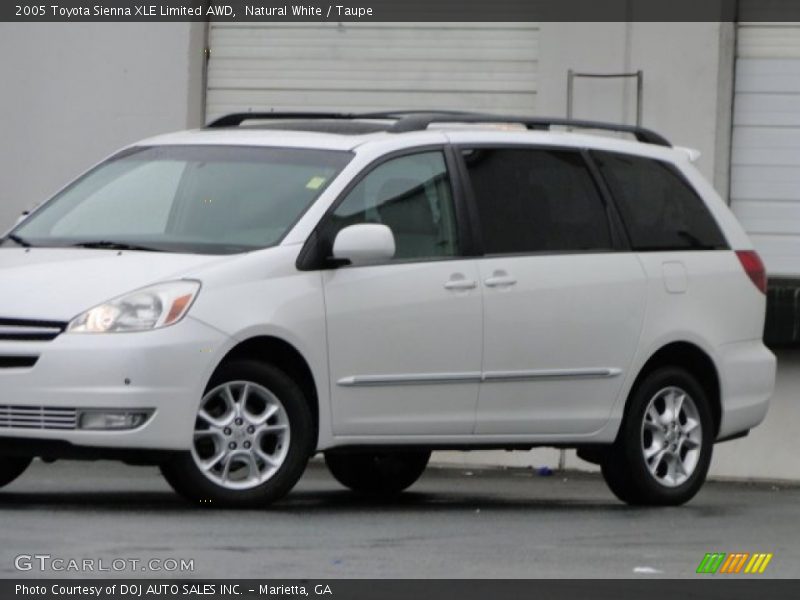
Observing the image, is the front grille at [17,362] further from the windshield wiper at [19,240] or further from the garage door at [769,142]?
the garage door at [769,142]

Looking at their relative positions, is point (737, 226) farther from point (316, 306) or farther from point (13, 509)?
point (13, 509)

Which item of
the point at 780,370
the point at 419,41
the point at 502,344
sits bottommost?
the point at 780,370

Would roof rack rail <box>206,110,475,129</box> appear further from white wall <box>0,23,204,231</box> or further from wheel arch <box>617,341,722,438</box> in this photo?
white wall <box>0,23,204,231</box>

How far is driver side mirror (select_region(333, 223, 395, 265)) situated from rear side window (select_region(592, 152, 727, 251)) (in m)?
1.92

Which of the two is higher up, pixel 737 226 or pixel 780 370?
pixel 737 226

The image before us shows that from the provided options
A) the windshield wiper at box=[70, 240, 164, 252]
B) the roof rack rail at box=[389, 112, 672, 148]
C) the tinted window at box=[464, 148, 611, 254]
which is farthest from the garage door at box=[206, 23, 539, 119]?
the windshield wiper at box=[70, 240, 164, 252]

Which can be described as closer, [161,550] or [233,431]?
[161,550]

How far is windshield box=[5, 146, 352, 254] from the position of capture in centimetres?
1047

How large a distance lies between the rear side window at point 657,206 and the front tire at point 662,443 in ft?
2.25

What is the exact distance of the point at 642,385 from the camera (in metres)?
11.8
